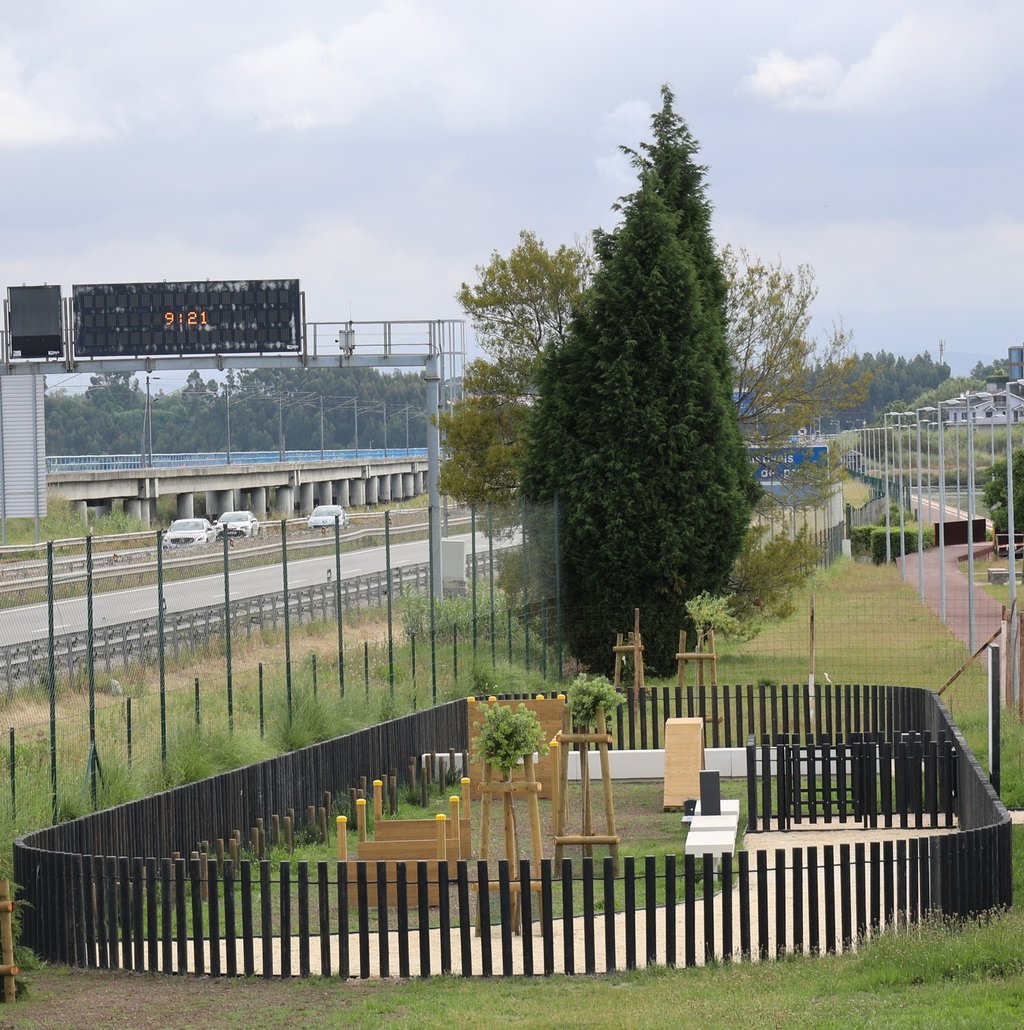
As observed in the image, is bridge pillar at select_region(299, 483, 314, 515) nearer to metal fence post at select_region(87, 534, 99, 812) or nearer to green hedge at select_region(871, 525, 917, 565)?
green hedge at select_region(871, 525, 917, 565)

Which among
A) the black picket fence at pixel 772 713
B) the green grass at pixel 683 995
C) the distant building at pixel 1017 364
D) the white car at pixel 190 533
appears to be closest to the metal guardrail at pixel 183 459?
the white car at pixel 190 533

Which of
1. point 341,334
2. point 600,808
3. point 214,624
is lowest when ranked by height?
point 600,808

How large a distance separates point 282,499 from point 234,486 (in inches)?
714

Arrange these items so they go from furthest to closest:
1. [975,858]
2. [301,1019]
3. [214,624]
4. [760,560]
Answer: [760,560] → [214,624] → [975,858] → [301,1019]

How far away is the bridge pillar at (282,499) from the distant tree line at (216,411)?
146ft

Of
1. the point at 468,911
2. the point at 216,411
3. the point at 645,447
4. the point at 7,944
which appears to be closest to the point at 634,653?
the point at 645,447

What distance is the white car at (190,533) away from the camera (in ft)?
214

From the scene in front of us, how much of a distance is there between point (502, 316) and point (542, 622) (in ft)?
42.6

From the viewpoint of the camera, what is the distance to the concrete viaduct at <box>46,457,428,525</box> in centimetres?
8038

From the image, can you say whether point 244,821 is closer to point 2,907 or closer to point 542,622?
point 2,907

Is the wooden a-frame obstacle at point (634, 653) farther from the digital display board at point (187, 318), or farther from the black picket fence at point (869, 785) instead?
the digital display board at point (187, 318)

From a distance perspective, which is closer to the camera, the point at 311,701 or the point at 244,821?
the point at 244,821

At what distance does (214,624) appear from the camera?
2325 centimetres

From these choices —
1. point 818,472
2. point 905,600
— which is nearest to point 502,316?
point 818,472
